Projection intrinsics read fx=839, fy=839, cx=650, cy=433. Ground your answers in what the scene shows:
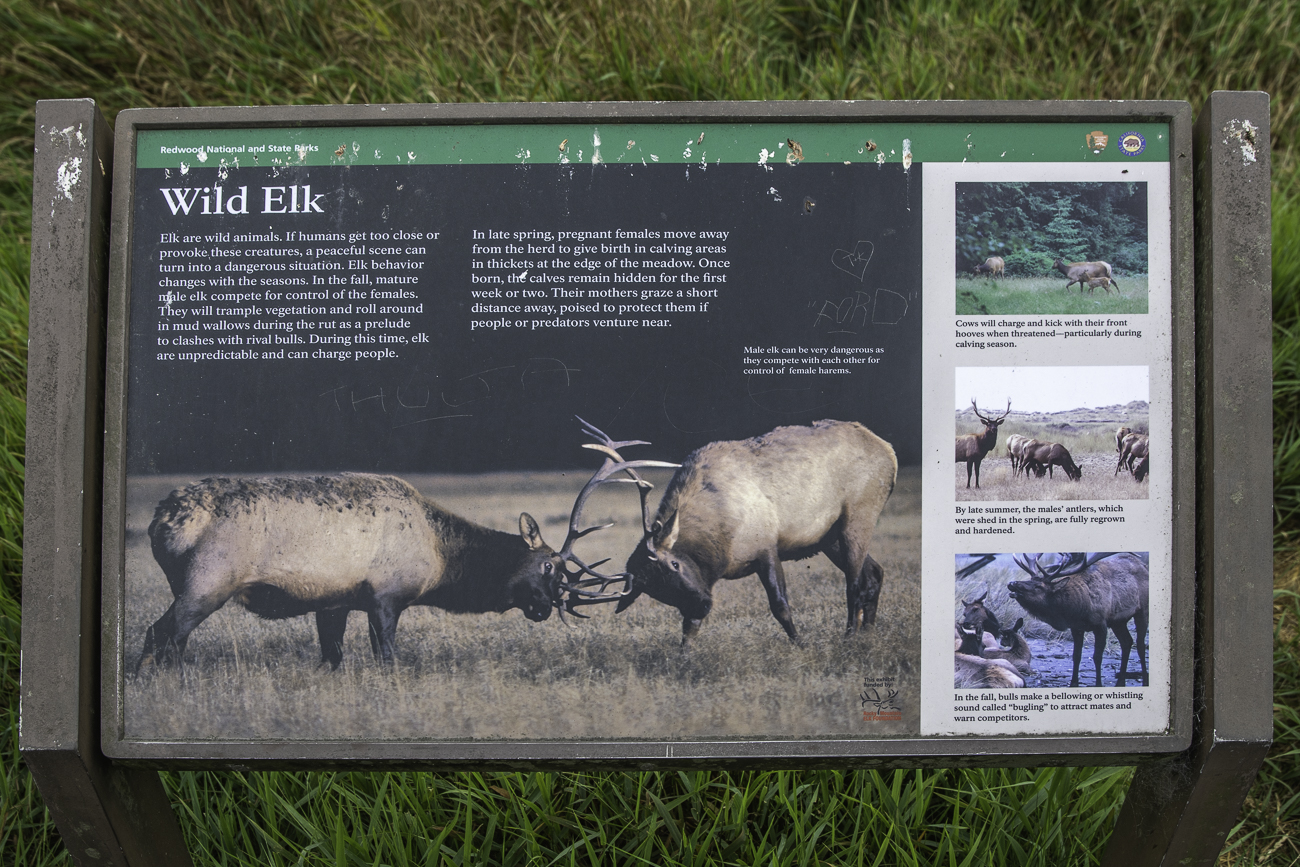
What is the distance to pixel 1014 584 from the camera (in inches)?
64.4

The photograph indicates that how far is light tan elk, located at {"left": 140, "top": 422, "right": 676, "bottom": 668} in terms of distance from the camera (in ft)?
5.28

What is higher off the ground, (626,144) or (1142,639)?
(626,144)

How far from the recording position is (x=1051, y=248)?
1.65m

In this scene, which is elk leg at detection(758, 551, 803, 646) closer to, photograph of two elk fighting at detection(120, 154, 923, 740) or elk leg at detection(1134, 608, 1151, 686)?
photograph of two elk fighting at detection(120, 154, 923, 740)

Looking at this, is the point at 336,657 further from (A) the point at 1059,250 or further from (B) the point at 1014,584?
(A) the point at 1059,250

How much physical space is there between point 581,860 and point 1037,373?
161cm

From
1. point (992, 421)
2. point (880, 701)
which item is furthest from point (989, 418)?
point (880, 701)

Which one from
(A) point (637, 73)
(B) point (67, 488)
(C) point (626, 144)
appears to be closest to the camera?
(B) point (67, 488)

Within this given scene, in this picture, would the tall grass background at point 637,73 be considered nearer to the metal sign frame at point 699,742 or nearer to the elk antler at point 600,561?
the metal sign frame at point 699,742

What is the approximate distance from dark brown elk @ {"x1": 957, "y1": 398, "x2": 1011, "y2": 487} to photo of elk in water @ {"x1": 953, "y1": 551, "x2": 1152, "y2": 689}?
18 centimetres

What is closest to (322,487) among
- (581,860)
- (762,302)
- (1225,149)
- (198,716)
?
(198,716)

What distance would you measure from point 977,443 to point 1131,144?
67 centimetres

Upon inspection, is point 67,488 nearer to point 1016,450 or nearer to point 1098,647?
point 1016,450

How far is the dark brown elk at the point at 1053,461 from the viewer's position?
162cm
